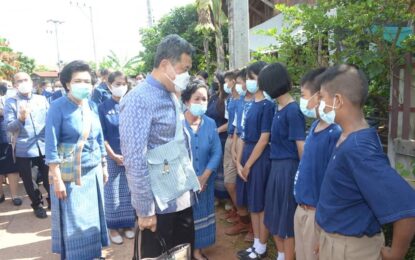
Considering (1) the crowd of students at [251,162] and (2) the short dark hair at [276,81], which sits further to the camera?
(2) the short dark hair at [276,81]

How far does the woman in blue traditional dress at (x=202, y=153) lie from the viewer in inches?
129

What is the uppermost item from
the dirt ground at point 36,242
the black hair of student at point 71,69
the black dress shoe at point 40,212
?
the black hair of student at point 71,69

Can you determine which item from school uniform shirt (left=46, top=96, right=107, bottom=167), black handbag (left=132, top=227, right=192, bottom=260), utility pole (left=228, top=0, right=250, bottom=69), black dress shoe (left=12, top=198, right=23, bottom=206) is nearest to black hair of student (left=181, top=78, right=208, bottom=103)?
school uniform shirt (left=46, top=96, right=107, bottom=167)

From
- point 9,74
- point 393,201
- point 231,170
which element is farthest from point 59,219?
point 9,74

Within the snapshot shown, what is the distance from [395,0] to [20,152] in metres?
4.82

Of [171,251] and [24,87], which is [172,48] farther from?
[24,87]

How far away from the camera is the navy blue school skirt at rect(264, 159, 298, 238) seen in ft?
9.35

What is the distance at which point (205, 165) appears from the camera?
3.41m

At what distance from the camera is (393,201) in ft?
5.03

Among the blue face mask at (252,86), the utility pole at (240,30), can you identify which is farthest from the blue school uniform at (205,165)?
the utility pole at (240,30)

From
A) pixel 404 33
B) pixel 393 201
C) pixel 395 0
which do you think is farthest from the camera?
pixel 404 33

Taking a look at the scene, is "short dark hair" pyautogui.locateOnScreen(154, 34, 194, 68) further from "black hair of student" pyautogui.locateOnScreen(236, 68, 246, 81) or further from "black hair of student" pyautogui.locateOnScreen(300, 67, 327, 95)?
"black hair of student" pyautogui.locateOnScreen(236, 68, 246, 81)

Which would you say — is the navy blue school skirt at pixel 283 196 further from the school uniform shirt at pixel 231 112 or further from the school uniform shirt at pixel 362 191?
the school uniform shirt at pixel 231 112

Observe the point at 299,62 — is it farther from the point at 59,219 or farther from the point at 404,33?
the point at 59,219
